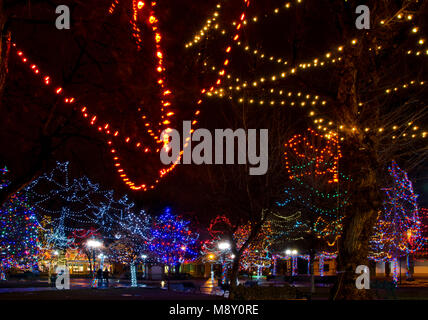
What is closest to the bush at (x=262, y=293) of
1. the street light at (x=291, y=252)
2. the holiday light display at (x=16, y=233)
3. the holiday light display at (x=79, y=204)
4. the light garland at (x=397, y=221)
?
the light garland at (x=397, y=221)

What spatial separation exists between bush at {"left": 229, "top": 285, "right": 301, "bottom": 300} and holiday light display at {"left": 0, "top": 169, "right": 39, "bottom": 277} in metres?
16.5

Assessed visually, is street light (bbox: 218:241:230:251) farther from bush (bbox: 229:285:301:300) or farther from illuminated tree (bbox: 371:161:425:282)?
bush (bbox: 229:285:301:300)

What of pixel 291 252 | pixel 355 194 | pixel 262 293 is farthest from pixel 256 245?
pixel 355 194

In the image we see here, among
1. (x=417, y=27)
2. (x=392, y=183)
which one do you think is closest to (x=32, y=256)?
(x=392, y=183)

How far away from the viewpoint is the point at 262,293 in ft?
59.3

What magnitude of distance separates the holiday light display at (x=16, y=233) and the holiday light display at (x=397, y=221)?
2303cm

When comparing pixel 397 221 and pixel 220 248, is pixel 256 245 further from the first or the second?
pixel 397 221

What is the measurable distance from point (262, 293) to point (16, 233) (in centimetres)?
1866

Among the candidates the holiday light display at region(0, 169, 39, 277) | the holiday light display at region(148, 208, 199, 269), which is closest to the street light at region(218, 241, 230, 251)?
the holiday light display at region(148, 208, 199, 269)

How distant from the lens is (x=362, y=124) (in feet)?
33.7

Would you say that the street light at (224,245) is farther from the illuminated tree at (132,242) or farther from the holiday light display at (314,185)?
the holiday light display at (314,185)

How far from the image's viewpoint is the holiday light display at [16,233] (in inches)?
1146
